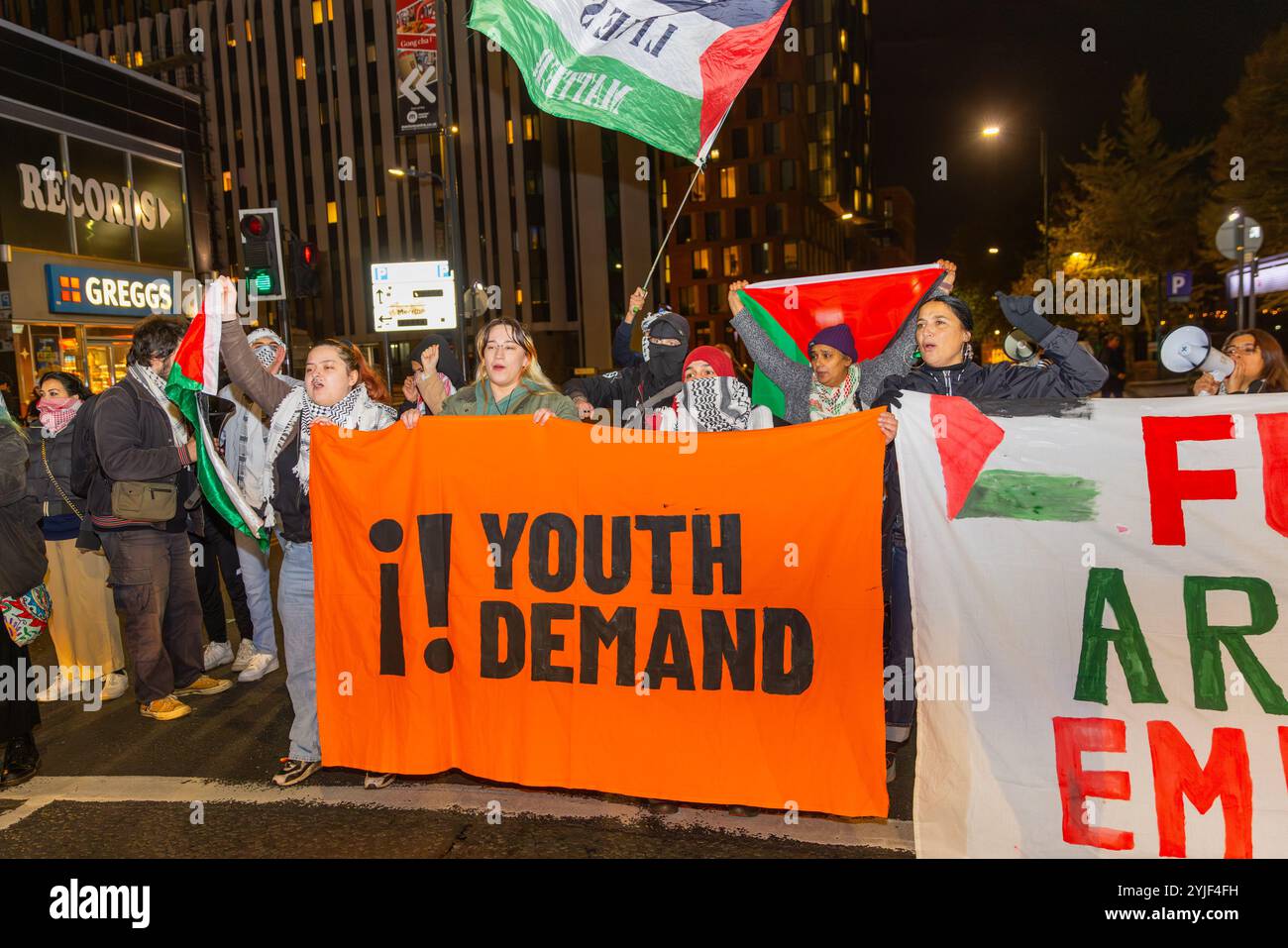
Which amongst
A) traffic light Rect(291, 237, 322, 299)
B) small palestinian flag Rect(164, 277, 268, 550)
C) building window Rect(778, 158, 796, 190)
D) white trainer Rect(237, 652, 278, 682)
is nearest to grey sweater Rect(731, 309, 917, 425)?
small palestinian flag Rect(164, 277, 268, 550)

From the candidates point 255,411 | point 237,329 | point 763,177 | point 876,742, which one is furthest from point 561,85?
point 763,177

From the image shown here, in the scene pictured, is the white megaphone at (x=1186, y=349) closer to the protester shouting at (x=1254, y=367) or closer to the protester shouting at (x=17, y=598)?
the protester shouting at (x=1254, y=367)

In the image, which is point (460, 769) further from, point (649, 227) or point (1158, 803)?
point (649, 227)

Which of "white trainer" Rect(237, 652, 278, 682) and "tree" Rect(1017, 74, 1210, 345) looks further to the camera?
"tree" Rect(1017, 74, 1210, 345)

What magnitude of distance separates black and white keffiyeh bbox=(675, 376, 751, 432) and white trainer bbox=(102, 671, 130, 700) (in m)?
3.88

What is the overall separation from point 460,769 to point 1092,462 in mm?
2864

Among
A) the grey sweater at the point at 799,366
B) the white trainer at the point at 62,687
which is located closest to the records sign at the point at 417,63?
the white trainer at the point at 62,687

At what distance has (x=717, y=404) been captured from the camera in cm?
463

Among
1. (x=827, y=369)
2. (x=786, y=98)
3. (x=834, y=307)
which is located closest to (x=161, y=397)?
(x=827, y=369)

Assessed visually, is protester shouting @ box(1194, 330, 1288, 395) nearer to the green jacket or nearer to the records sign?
the green jacket

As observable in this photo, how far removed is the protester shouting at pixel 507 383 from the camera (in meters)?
4.06

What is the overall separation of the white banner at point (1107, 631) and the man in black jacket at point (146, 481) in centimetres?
397

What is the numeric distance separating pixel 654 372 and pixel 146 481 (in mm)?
2834

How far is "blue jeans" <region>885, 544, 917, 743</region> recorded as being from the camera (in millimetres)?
4000
